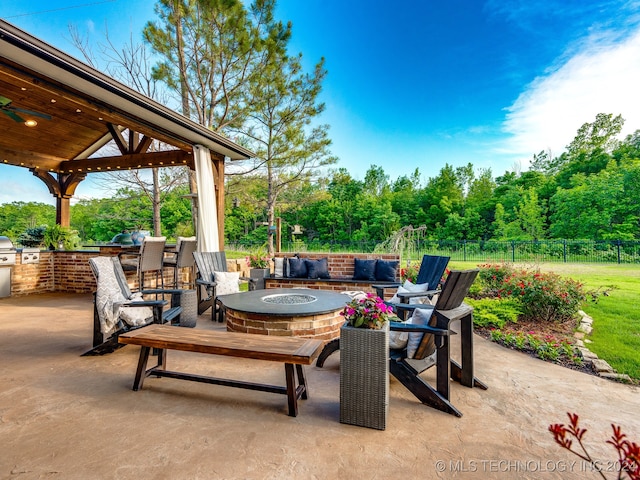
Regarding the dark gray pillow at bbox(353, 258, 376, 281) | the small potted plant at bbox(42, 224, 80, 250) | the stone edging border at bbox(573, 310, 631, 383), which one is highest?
the small potted plant at bbox(42, 224, 80, 250)

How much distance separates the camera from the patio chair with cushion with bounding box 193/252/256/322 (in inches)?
188

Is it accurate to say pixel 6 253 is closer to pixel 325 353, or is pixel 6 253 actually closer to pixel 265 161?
pixel 325 353

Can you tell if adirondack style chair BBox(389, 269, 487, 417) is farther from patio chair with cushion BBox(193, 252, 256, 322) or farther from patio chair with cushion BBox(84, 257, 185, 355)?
patio chair with cushion BBox(193, 252, 256, 322)

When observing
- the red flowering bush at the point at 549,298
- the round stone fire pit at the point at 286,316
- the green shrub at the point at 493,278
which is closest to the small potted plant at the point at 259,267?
the round stone fire pit at the point at 286,316

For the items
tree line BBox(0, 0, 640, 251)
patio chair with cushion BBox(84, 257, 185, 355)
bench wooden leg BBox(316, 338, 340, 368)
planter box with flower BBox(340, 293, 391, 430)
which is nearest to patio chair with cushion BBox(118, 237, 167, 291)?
patio chair with cushion BBox(84, 257, 185, 355)

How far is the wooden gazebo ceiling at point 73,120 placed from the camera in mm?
3521

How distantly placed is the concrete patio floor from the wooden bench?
0.36 feet

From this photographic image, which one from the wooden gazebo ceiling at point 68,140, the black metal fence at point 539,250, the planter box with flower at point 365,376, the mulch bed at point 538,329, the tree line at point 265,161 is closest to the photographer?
the planter box with flower at point 365,376

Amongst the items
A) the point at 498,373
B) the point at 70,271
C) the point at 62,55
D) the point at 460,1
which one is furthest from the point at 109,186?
the point at 498,373

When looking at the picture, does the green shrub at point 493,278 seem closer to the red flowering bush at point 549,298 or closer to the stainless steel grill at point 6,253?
the red flowering bush at point 549,298

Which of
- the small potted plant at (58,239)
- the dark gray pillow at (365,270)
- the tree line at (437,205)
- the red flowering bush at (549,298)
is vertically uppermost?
the tree line at (437,205)

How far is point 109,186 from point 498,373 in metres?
11.7

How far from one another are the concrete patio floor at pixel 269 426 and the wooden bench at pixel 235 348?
110 millimetres

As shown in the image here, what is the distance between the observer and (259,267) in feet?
20.0
